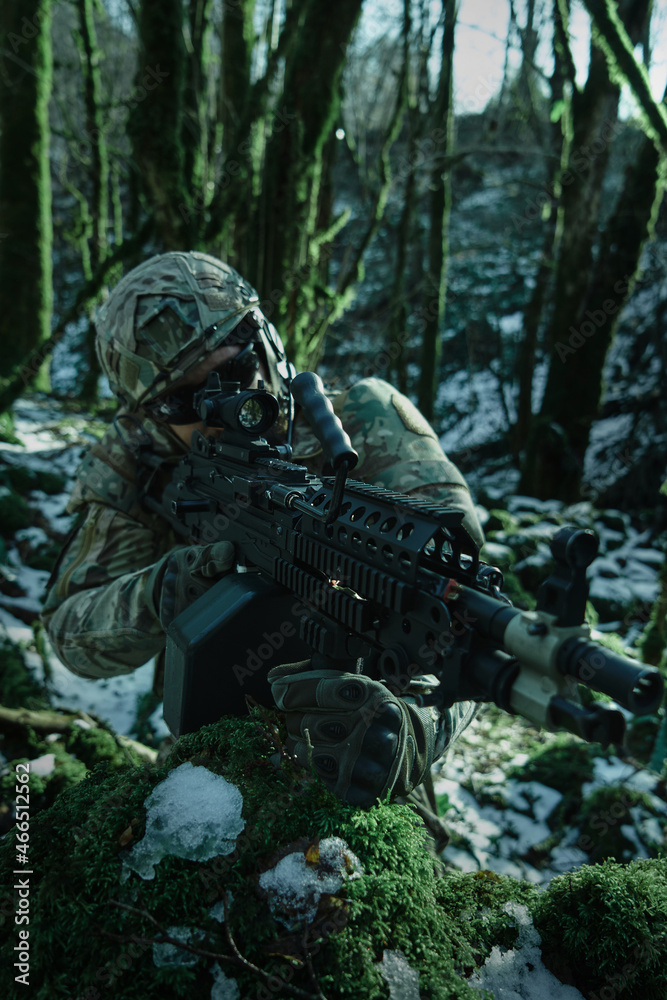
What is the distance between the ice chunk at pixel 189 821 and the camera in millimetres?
1289

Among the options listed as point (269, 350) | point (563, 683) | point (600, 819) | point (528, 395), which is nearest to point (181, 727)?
point (563, 683)

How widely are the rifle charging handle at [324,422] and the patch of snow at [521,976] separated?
3.77ft

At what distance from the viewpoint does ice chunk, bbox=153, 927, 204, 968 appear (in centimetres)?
117

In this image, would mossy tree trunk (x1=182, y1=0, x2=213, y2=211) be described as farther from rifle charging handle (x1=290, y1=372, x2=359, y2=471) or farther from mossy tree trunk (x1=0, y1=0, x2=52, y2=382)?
rifle charging handle (x1=290, y1=372, x2=359, y2=471)

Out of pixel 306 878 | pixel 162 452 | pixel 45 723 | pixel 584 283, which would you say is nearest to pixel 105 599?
pixel 162 452

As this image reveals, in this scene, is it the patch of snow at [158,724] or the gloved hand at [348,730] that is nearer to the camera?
the gloved hand at [348,730]

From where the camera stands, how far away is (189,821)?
4.40 feet

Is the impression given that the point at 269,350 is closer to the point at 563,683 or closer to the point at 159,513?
the point at 159,513

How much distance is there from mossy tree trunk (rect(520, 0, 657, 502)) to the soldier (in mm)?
6917

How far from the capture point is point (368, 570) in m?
1.39

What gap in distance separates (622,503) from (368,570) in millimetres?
9130

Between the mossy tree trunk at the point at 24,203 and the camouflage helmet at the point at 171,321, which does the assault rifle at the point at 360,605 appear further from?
the mossy tree trunk at the point at 24,203

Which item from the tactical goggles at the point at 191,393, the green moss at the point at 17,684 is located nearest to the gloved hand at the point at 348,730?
the tactical goggles at the point at 191,393

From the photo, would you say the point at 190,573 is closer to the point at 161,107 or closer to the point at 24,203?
the point at 161,107
